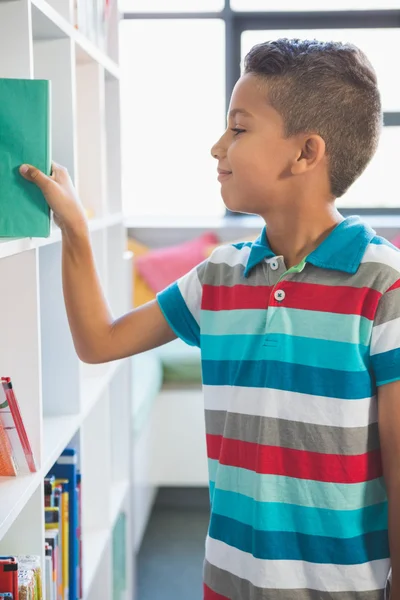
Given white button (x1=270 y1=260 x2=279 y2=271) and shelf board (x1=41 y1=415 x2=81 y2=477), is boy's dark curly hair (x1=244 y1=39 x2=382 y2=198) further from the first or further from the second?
shelf board (x1=41 y1=415 x2=81 y2=477)

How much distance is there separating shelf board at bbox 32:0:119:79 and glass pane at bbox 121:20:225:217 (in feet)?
9.56

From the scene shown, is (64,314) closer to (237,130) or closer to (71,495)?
(71,495)

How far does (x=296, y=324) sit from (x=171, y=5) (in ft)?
12.3

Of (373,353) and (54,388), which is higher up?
(373,353)

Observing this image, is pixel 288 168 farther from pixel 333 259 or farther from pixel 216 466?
pixel 216 466

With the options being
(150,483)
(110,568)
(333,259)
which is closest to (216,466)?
(333,259)

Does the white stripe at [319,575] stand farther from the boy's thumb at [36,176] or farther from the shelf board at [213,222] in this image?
the shelf board at [213,222]

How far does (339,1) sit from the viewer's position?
4.47 metres

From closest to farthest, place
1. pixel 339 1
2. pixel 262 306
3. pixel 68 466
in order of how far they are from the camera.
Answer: pixel 262 306
pixel 68 466
pixel 339 1

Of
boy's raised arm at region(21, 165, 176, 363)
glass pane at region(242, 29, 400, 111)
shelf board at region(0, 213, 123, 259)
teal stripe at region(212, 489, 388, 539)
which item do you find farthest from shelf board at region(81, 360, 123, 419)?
glass pane at region(242, 29, 400, 111)

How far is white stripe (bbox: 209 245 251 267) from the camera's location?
127cm

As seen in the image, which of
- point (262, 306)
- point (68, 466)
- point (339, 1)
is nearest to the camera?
point (262, 306)

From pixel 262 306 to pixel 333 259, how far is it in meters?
0.12

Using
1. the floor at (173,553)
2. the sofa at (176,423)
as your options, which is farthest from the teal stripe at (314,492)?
the sofa at (176,423)
